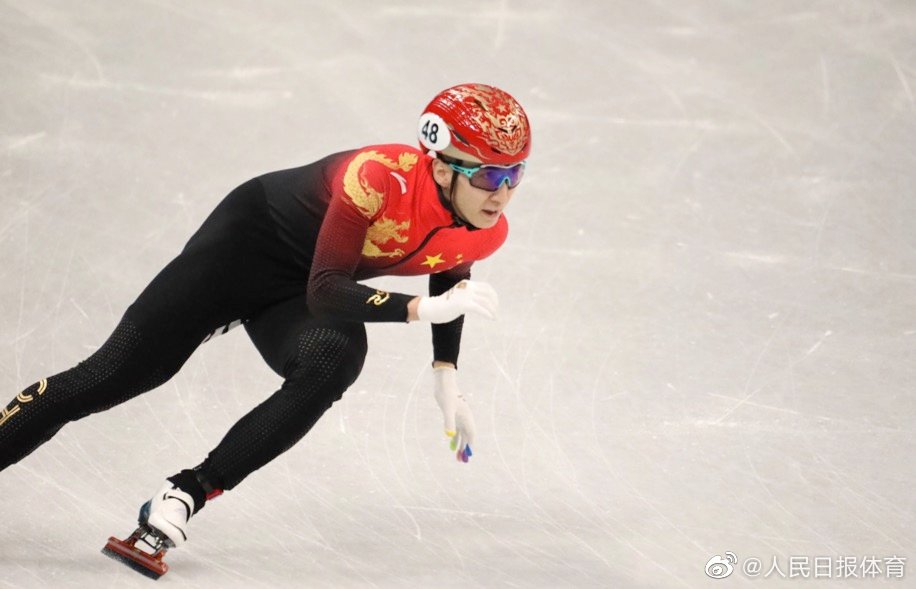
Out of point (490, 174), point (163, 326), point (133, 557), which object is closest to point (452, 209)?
point (490, 174)

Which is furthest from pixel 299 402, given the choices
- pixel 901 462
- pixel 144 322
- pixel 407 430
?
pixel 901 462

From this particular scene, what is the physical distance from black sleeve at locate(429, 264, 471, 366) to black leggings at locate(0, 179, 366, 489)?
352 millimetres

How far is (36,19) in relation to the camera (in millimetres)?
7164

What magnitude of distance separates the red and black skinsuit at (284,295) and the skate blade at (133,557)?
0.69 ft

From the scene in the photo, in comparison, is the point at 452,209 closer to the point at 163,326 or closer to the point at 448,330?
the point at 448,330

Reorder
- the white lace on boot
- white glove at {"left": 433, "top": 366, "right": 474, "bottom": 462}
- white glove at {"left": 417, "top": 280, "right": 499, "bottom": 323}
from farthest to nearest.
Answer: white glove at {"left": 433, "top": 366, "right": 474, "bottom": 462}, the white lace on boot, white glove at {"left": 417, "top": 280, "right": 499, "bottom": 323}

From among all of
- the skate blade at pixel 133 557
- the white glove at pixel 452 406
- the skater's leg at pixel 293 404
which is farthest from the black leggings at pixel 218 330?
the white glove at pixel 452 406

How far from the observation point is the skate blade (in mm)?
3686

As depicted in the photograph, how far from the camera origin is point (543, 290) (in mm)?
5676

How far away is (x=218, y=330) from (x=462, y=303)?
0.90 m

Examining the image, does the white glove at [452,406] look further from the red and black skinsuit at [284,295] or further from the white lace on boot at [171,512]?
the white lace on boot at [171,512]

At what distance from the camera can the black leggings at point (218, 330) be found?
3.68 meters

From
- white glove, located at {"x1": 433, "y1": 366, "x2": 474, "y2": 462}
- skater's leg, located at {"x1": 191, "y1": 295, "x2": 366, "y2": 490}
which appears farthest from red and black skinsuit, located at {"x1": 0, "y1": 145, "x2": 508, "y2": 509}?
white glove, located at {"x1": 433, "y1": 366, "x2": 474, "y2": 462}

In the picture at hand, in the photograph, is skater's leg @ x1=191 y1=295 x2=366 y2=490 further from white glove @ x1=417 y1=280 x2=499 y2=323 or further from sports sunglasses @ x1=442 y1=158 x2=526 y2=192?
sports sunglasses @ x1=442 y1=158 x2=526 y2=192
